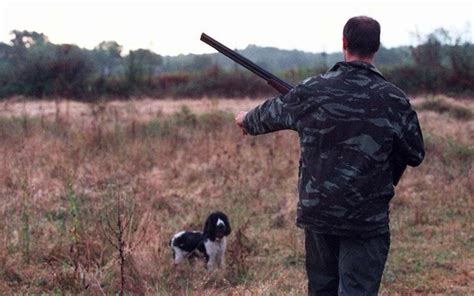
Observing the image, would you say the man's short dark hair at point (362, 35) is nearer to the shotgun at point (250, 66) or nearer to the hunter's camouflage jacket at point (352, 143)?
the hunter's camouflage jacket at point (352, 143)

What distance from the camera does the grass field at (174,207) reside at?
6082 mm

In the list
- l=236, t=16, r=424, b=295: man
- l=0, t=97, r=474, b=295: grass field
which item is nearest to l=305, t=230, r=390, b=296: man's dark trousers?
l=236, t=16, r=424, b=295: man

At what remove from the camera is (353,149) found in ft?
11.1

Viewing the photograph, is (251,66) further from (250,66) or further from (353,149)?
(353,149)

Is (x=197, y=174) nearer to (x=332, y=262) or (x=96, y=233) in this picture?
(x=96, y=233)

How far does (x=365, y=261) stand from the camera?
3.51m

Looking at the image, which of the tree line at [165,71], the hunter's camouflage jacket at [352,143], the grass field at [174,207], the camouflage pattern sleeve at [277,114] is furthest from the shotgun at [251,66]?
the tree line at [165,71]

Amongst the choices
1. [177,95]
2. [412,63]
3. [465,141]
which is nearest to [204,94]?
[177,95]

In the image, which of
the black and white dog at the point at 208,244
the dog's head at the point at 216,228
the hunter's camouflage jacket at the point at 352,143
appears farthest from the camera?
the dog's head at the point at 216,228

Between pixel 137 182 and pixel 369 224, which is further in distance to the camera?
pixel 137 182

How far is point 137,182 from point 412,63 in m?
23.4

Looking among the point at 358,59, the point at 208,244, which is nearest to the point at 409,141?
the point at 358,59

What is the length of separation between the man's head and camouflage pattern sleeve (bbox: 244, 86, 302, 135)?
0.35 metres

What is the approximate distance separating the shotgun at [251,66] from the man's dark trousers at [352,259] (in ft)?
3.03
